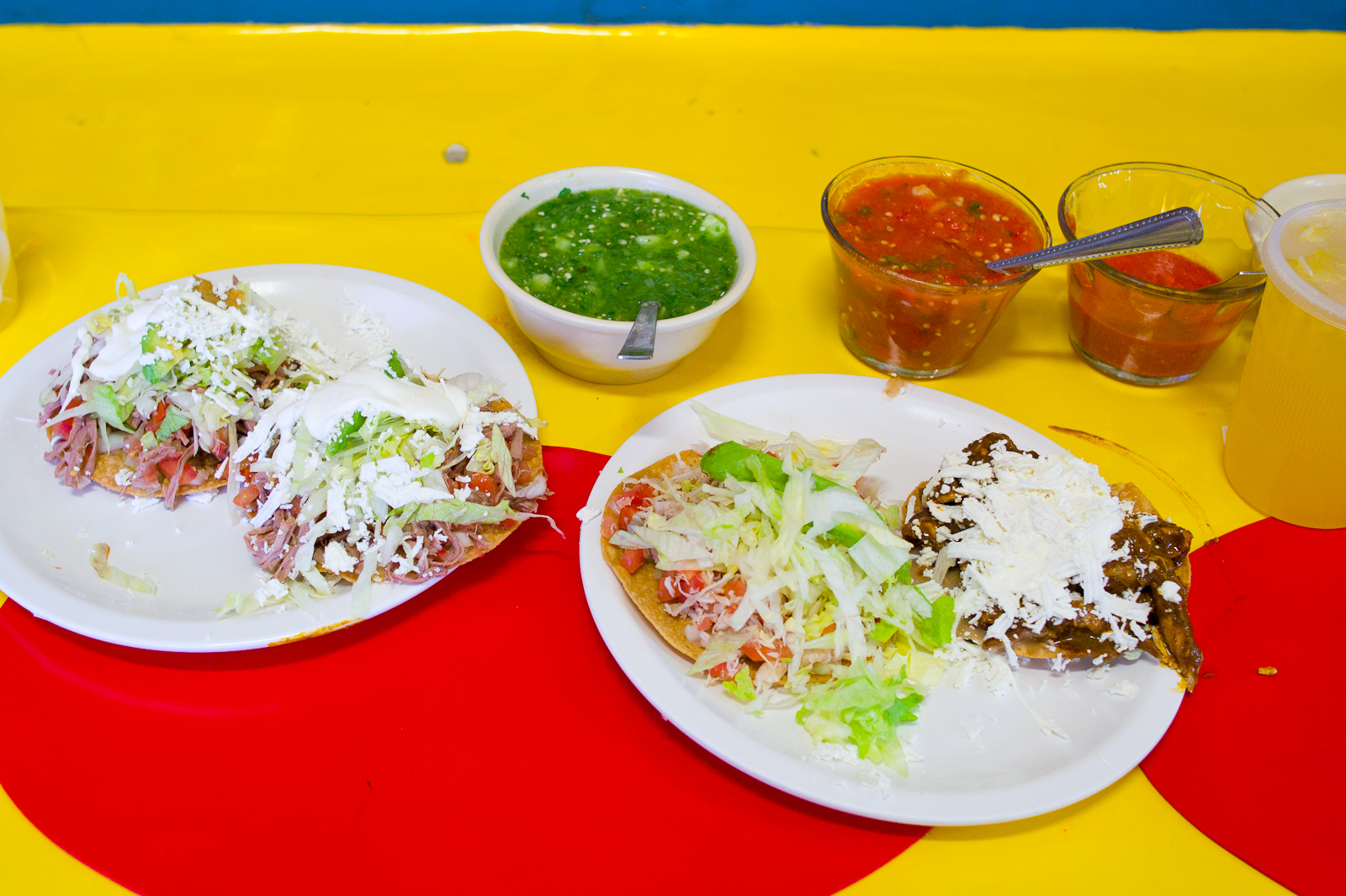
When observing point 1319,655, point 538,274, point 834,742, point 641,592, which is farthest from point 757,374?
point 1319,655

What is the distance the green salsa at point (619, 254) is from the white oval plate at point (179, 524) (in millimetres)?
261

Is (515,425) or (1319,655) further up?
(515,425)

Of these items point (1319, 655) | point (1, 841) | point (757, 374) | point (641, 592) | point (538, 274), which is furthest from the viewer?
point (757, 374)

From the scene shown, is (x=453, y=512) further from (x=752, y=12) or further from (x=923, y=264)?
(x=752, y=12)

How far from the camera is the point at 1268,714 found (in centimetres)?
230

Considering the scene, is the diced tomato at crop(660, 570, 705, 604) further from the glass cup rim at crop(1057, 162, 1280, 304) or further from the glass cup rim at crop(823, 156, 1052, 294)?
the glass cup rim at crop(1057, 162, 1280, 304)

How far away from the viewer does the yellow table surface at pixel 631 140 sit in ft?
10.4

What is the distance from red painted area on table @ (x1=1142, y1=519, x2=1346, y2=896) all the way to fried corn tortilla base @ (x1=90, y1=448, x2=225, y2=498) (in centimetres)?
250

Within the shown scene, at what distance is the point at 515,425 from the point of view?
2.47m

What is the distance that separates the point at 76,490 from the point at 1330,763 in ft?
10.7

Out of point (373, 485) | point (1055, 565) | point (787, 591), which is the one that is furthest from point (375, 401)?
point (1055, 565)

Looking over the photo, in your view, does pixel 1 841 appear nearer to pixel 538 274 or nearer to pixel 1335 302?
pixel 538 274

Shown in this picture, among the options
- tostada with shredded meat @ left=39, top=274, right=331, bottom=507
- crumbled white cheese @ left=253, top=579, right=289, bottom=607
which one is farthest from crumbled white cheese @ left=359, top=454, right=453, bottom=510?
tostada with shredded meat @ left=39, top=274, right=331, bottom=507

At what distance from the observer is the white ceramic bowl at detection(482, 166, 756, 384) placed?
262cm
